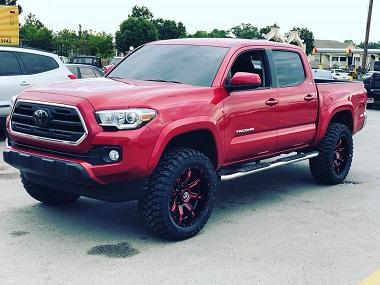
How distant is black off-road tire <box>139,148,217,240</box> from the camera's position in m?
Result: 5.07

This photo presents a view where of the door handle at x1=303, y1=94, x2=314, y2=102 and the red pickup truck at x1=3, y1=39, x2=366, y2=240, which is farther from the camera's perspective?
the door handle at x1=303, y1=94, x2=314, y2=102

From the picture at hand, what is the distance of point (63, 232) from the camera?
17.9ft

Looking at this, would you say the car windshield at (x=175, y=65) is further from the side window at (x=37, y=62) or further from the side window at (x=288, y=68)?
the side window at (x=37, y=62)

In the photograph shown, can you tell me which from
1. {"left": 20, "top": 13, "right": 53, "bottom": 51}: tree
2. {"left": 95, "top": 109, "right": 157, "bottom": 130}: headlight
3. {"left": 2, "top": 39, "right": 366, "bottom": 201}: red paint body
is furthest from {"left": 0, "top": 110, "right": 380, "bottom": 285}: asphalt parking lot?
{"left": 20, "top": 13, "right": 53, "bottom": 51}: tree

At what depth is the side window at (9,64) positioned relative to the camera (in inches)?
413

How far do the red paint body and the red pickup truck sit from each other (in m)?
0.01

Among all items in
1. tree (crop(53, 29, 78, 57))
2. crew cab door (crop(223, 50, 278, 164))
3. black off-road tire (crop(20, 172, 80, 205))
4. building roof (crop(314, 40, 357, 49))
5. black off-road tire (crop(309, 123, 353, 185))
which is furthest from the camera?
building roof (crop(314, 40, 357, 49))

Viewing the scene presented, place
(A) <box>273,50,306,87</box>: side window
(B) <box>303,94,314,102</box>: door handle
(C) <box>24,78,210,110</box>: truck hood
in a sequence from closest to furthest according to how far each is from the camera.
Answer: (C) <box>24,78,210,110</box>: truck hood, (A) <box>273,50,306,87</box>: side window, (B) <box>303,94,314,102</box>: door handle

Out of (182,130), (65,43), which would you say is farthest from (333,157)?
(65,43)

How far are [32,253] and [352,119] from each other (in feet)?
16.5

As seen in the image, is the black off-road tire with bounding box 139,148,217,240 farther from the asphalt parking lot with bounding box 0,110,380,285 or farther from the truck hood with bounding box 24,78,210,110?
the truck hood with bounding box 24,78,210,110

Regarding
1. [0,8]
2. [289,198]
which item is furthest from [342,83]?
[0,8]

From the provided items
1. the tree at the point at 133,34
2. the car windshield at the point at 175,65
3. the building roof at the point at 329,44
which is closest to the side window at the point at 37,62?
the car windshield at the point at 175,65

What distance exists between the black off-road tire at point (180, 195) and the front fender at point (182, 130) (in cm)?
17
